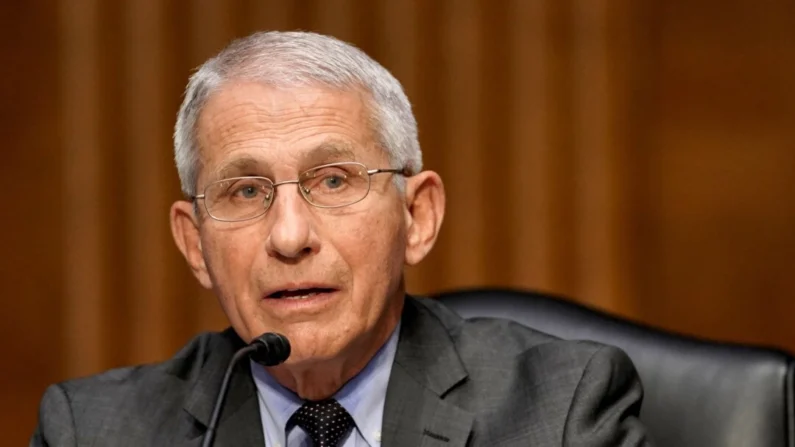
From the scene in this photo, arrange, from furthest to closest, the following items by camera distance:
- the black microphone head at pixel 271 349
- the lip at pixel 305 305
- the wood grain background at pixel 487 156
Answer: the wood grain background at pixel 487 156
the lip at pixel 305 305
the black microphone head at pixel 271 349

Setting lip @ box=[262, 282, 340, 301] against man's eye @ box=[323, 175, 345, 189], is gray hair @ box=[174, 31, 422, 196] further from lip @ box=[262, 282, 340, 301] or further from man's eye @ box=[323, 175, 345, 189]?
lip @ box=[262, 282, 340, 301]

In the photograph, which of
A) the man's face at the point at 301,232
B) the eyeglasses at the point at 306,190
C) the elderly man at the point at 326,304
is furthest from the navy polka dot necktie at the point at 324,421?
the eyeglasses at the point at 306,190

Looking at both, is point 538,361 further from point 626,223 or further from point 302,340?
point 626,223

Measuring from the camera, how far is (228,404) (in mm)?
2180

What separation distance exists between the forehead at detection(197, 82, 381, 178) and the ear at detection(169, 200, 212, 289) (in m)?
0.17

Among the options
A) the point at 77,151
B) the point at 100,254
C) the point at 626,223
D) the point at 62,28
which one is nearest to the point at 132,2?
the point at 62,28

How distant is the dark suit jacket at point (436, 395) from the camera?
201 centimetres

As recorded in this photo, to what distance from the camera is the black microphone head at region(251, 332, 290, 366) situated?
1838mm

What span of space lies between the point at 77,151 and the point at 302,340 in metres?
1.96

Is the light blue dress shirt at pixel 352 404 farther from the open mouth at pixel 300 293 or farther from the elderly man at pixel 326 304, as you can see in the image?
the open mouth at pixel 300 293

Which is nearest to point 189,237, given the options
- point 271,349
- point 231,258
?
point 231,258

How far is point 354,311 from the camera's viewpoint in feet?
6.48

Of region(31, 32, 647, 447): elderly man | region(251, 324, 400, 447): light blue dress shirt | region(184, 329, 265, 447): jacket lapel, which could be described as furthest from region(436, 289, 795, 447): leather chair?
region(184, 329, 265, 447): jacket lapel

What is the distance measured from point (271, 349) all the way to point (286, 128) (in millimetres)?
384
